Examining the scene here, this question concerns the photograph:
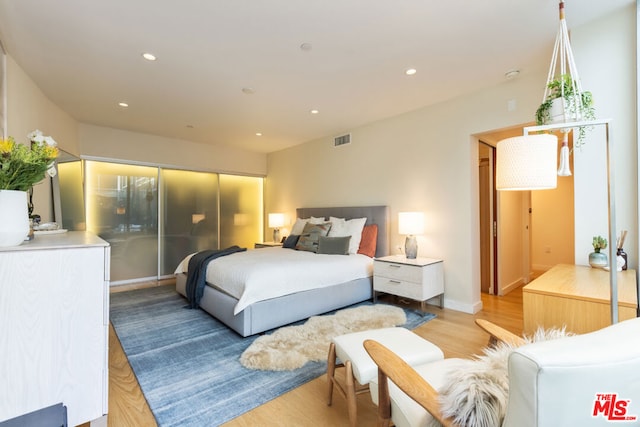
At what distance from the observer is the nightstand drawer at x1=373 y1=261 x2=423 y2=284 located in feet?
10.7

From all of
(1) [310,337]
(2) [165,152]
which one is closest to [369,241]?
(1) [310,337]

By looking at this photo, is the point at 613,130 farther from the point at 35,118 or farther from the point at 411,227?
the point at 35,118

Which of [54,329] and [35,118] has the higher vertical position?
[35,118]

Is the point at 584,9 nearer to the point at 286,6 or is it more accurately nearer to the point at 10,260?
the point at 286,6

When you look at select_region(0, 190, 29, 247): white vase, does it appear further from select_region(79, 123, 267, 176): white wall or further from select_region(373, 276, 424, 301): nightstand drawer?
select_region(79, 123, 267, 176): white wall

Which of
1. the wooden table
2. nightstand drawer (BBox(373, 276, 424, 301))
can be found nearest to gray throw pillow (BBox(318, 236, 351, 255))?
nightstand drawer (BBox(373, 276, 424, 301))

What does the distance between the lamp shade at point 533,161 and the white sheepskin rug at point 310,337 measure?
1.89m

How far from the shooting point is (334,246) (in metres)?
3.92

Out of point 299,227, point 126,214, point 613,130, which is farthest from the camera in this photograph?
point 299,227

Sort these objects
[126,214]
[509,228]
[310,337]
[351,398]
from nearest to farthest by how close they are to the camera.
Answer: [351,398] < [310,337] < [509,228] < [126,214]

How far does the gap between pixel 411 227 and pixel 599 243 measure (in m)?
1.71

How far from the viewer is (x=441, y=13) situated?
6.66 feet

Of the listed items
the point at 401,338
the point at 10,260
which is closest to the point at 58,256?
the point at 10,260

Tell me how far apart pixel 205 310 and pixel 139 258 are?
2.49 m
